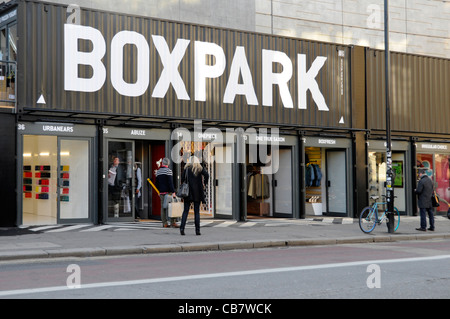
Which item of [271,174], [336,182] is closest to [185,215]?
[271,174]

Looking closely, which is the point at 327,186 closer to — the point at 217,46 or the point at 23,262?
the point at 217,46

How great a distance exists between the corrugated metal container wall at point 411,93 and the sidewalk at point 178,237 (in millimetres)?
5308

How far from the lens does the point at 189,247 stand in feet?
43.0

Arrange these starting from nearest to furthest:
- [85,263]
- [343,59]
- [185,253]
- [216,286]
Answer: [216,286] < [85,263] < [185,253] < [343,59]

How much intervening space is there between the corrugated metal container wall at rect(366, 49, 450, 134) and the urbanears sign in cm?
239

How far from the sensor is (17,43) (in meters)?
16.7

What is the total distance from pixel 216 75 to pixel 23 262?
10.4 metres

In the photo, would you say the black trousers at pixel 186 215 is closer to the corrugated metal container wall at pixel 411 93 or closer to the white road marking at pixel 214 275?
the white road marking at pixel 214 275

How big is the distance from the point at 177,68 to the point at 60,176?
16.1ft

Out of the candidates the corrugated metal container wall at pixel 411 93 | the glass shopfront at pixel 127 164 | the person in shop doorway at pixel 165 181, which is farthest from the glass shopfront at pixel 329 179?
the person in shop doorway at pixel 165 181

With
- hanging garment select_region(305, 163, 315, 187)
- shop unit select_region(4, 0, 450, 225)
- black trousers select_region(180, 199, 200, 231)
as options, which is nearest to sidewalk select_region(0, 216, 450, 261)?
black trousers select_region(180, 199, 200, 231)

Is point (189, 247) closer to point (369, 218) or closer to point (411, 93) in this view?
point (369, 218)

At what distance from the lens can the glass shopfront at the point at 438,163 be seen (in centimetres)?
2452
